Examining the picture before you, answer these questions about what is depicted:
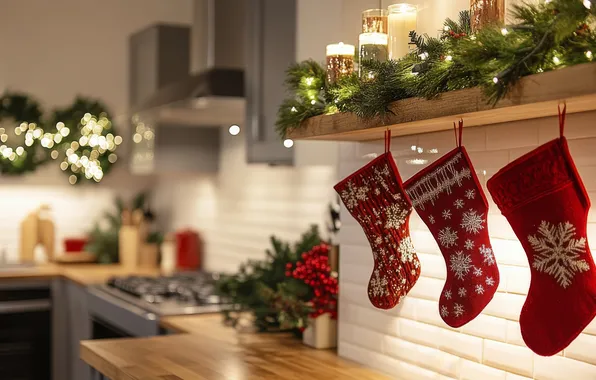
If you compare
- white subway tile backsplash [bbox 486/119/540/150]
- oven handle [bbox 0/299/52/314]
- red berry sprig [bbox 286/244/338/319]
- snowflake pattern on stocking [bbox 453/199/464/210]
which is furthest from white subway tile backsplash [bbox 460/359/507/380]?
oven handle [bbox 0/299/52/314]

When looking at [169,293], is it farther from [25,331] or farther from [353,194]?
[353,194]

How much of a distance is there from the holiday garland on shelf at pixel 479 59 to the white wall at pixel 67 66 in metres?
3.66

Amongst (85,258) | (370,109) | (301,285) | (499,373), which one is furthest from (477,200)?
(85,258)

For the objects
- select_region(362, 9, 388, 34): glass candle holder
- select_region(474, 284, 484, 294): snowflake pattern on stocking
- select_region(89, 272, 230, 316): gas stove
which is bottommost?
select_region(89, 272, 230, 316): gas stove

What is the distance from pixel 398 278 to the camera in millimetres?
1986

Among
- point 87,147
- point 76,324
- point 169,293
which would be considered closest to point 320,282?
point 169,293

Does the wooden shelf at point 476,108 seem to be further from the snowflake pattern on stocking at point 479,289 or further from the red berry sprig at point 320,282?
the red berry sprig at point 320,282

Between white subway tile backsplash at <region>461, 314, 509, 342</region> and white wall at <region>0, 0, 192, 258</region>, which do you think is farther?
white wall at <region>0, 0, 192, 258</region>

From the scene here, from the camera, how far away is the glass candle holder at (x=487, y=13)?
166cm

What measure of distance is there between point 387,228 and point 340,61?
0.48 m

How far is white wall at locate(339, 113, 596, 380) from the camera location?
1.69m

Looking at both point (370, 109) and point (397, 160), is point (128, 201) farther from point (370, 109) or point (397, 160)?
point (370, 109)

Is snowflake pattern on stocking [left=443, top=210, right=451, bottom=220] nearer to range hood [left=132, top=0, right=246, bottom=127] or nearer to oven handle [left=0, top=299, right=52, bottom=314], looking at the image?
range hood [left=132, top=0, right=246, bottom=127]

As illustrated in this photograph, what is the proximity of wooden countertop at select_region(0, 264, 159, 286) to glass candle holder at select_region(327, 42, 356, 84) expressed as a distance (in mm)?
2505
